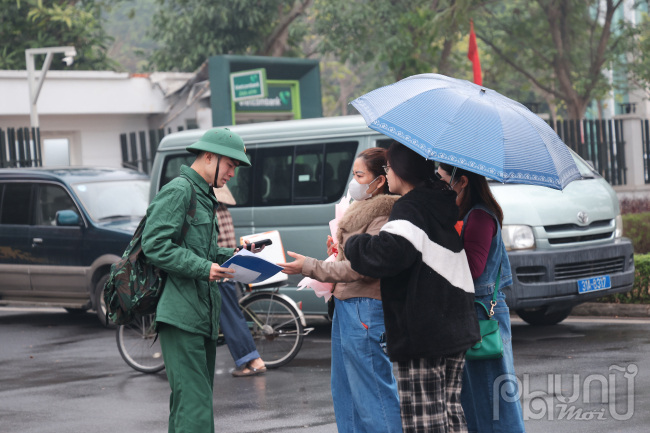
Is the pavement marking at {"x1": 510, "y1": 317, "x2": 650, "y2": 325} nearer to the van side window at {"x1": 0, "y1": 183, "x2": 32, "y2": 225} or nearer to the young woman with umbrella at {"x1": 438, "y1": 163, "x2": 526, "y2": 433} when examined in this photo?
the young woman with umbrella at {"x1": 438, "y1": 163, "x2": 526, "y2": 433}

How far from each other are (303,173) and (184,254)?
4662 millimetres

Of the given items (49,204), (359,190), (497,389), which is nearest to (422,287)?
(497,389)

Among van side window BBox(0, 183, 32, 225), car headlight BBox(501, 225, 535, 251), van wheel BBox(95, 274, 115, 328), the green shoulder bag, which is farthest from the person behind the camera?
van side window BBox(0, 183, 32, 225)

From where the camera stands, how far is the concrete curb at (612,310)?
30.5 feet

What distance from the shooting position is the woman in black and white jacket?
347 cm

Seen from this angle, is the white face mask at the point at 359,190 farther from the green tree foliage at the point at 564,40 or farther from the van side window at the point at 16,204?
the green tree foliage at the point at 564,40

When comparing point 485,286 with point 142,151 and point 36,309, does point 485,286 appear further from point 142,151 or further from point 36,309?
point 142,151

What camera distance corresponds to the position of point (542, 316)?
9.12 metres

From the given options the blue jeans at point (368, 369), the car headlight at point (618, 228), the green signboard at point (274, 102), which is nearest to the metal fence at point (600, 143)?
the green signboard at point (274, 102)

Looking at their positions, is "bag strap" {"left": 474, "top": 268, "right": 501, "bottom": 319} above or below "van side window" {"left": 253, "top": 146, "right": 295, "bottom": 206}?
below

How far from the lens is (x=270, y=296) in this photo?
7809mm

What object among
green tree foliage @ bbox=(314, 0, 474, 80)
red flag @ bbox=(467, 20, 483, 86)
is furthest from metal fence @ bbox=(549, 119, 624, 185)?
green tree foliage @ bbox=(314, 0, 474, 80)

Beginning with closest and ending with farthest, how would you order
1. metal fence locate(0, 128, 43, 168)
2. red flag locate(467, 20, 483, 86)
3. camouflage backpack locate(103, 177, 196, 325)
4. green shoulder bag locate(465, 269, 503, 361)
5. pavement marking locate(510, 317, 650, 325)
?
green shoulder bag locate(465, 269, 503, 361)
camouflage backpack locate(103, 177, 196, 325)
pavement marking locate(510, 317, 650, 325)
red flag locate(467, 20, 483, 86)
metal fence locate(0, 128, 43, 168)

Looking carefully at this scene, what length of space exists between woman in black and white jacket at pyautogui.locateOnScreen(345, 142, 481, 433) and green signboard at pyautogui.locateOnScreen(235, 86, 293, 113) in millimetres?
14288
